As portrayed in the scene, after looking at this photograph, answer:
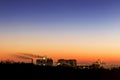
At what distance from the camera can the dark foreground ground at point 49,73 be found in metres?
49.3

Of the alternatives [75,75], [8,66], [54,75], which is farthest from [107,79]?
[8,66]

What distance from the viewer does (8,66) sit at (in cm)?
5103

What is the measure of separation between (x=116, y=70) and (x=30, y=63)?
19.4m

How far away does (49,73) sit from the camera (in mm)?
59469

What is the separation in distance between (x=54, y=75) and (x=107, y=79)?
10.3m

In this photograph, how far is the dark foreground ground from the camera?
49291 mm

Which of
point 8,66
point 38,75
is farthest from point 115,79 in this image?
point 8,66

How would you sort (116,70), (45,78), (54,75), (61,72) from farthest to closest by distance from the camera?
1. (116,70)
2. (61,72)
3. (54,75)
4. (45,78)

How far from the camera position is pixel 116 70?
235ft

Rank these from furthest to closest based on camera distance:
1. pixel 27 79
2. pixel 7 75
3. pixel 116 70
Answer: pixel 116 70 → pixel 27 79 → pixel 7 75

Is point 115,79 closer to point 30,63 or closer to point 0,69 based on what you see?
point 30,63

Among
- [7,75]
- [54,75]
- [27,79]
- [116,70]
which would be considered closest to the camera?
[7,75]

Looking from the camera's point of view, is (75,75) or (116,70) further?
(116,70)

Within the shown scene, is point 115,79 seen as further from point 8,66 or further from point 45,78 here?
point 8,66
